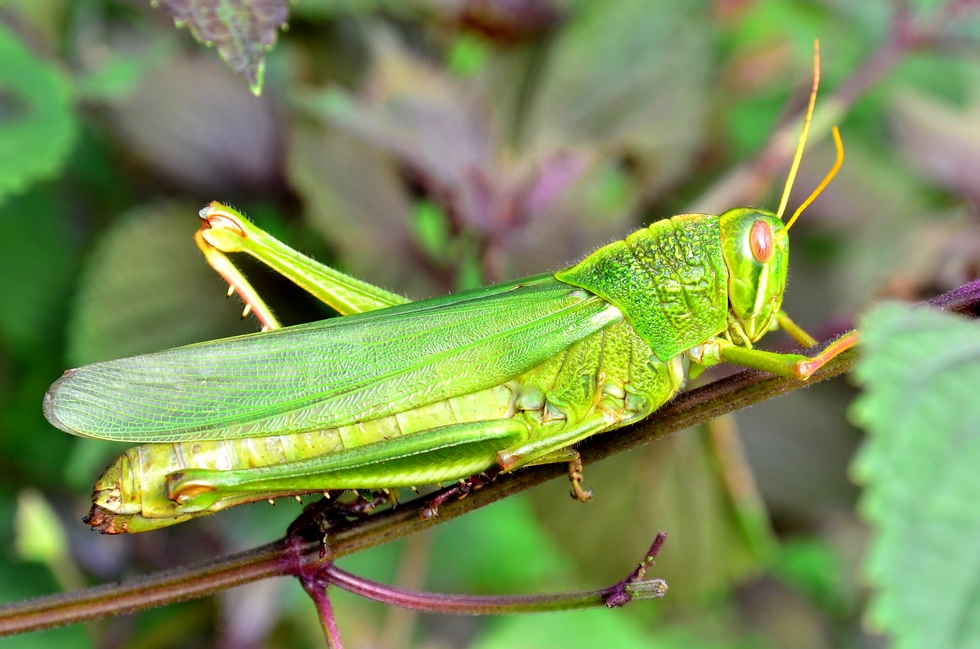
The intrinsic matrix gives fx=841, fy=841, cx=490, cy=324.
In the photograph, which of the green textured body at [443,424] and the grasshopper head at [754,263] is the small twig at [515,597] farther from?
the grasshopper head at [754,263]

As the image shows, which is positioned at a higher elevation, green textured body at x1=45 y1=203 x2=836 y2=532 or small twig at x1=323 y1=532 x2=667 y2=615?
green textured body at x1=45 y1=203 x2=836 y2=532

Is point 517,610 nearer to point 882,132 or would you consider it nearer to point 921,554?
point 921,554

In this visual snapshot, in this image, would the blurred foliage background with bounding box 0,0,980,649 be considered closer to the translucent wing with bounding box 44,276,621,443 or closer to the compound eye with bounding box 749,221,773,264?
the compound eye with bounding box 749,221,773,264

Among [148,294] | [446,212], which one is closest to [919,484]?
[446,212]

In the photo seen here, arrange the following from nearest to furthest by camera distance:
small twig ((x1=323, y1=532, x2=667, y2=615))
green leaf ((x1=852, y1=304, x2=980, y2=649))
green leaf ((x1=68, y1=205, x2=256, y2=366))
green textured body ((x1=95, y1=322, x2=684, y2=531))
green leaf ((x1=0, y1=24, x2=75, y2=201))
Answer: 1. green leaf ((x1=852, y1=304, x2=980, y2=649))
2. small twig ((x1=323, y1=532, x2=667, y2=615))
3. green textured body ((x1=95, y1=322, x2=684, y2=531))
4. green leaf ((x1=0, y1=24, x2=75, y2=201))
5. green leaf ((x1=68, y1=205, x2=256, y2=366))

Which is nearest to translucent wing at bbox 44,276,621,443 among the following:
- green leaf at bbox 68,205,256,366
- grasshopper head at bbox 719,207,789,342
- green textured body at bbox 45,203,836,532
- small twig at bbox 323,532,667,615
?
green textured body at bbox 45,203,836,532

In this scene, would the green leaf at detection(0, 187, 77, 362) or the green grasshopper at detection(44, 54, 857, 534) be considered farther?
the green leaf at detection(0, 187, 77, 362)

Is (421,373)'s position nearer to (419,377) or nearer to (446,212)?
(419,377)
